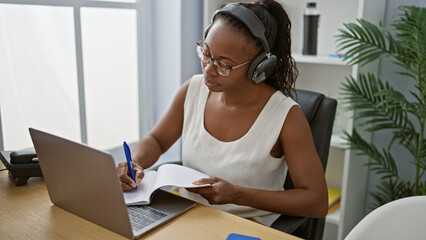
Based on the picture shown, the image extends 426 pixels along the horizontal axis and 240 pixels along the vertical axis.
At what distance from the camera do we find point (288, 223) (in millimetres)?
1330

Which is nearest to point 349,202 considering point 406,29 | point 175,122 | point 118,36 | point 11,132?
point 406,29

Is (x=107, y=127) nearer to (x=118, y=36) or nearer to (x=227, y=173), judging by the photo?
(x=118, y=36)

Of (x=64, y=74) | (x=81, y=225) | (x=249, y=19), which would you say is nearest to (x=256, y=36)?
(x=249, y=19)

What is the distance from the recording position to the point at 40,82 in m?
2.09

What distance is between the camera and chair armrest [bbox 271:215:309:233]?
1.30m

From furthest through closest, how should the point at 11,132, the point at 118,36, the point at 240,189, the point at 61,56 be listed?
the point at 118,36, the point at 61,56, the point at 11,132, the point at 240,189

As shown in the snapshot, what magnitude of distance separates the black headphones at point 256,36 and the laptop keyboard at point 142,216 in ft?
1.73

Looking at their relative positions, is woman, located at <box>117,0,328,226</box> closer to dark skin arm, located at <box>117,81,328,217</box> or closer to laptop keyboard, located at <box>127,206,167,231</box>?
dark skin arm, located at <box>117,81,328,217</box>

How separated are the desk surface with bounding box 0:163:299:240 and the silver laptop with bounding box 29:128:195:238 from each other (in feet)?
0.06

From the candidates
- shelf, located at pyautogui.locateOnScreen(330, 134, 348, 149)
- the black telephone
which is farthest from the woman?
shelf, located at pyautogui.locateOnScreen(330, 134, 348, 149)

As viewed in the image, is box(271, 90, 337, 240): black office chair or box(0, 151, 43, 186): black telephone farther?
box(271, 90, 337, 240): black office chair

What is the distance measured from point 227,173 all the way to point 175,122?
358 mm

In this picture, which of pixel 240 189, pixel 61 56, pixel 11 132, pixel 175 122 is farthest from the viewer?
pixel 61 56

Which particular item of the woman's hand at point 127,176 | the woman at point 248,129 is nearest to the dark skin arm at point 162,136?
the woman at point 248,129
